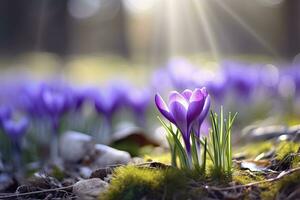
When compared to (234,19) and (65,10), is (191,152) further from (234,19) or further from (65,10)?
(234,19)

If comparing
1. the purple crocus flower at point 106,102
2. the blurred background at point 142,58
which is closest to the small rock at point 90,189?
the blurred background at point 142,58

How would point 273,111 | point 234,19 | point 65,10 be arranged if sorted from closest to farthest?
point 273,111
point 65,10
point 234,19

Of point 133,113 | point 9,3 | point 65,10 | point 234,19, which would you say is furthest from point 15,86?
point 234,19

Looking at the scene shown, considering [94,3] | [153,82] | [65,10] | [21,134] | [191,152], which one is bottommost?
[191,152]

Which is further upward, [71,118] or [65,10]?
[65,10]

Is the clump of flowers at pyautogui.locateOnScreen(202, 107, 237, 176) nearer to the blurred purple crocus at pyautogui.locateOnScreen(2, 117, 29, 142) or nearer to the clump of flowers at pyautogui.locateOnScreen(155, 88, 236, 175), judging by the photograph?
the clump of flowers at pyautogui.locateOnScreen(155, 88, 236, 175)

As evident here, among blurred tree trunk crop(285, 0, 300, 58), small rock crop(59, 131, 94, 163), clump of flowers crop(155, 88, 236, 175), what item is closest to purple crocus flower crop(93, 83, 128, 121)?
small rock crop(59, 131, 94, 163)
